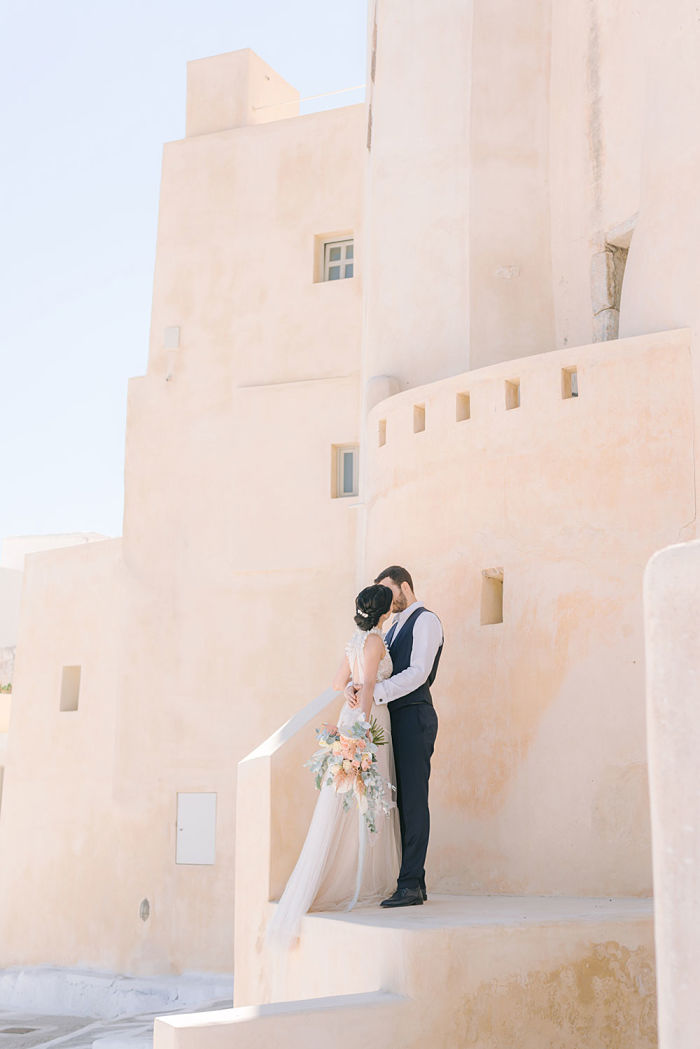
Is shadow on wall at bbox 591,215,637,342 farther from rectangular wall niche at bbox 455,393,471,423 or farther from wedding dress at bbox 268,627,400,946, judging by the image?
wedding dress at bbox 268,627,400,946

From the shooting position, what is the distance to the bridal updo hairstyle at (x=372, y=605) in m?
7.07

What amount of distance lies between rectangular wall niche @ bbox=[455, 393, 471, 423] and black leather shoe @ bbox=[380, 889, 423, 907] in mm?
3142

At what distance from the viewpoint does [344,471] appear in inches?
550

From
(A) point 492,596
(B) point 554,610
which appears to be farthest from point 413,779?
(A) point 492,596

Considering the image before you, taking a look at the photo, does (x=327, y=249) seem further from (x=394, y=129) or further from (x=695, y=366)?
(x=695, y=366)

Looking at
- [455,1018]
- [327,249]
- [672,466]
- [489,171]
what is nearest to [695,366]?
[672,466]

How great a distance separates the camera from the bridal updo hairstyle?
7.07m

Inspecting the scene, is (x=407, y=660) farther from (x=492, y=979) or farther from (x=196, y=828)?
(x=196, y=828)

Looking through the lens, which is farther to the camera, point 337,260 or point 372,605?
point 337,260

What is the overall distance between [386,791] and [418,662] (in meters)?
0.73

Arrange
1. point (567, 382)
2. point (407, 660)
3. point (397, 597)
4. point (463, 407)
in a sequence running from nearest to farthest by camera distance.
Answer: point (407, 660)
point (397, 597)
point (567, 382)
point (463, 407)

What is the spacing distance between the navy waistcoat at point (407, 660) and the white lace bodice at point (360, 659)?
100mm

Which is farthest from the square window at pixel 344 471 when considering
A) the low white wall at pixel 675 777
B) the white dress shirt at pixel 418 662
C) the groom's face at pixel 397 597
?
the low white wall at pixel 675 777

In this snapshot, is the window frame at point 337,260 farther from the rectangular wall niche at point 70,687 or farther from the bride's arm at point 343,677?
the bride's arm at point 343,677
